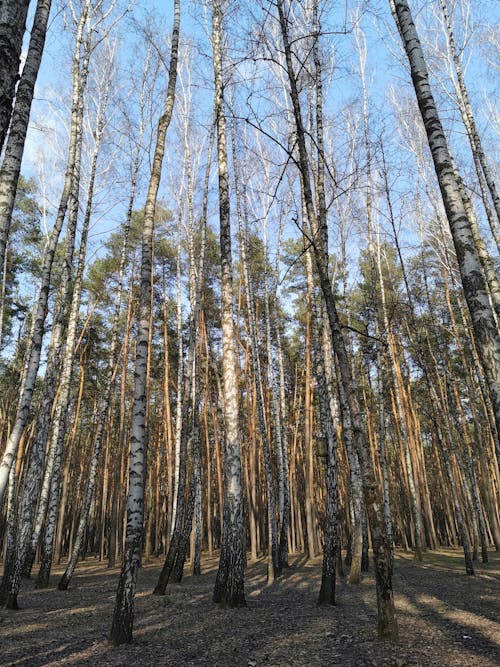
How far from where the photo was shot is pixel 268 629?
4578mm

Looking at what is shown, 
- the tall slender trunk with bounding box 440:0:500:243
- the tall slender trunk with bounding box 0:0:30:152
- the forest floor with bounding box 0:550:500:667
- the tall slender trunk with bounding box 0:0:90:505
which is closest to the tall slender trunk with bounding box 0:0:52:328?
the tall slender trunk with bounding box 0:0:30:152

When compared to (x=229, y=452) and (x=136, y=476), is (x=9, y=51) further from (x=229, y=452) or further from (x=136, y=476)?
(x=229, y=452)

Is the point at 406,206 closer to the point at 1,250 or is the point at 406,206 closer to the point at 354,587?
the point at 354,587

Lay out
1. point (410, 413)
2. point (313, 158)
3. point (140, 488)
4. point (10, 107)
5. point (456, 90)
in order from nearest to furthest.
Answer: point (10, 107) → point (140, 488) → point (313, 158) → point (456, 90) → point (410, 413)

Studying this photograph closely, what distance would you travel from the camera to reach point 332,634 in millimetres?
4254

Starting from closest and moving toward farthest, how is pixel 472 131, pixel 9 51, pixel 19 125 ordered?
pixel 9 51, pixel 19 125, pixel 472 131

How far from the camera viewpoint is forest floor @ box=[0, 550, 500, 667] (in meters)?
3.61

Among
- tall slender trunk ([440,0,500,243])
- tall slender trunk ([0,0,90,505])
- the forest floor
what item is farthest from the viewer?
tall slender trunk ([440,0,500,243])

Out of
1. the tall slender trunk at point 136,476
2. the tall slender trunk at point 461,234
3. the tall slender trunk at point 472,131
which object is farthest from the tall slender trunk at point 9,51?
the tall slender trunk at point 472,131

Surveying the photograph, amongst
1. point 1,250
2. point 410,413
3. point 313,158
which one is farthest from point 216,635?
point 410,413

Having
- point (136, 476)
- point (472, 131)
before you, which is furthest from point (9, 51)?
point (472, 131)

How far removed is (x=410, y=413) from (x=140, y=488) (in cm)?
1279

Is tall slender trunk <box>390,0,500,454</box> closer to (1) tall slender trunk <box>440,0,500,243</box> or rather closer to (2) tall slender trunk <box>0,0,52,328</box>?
(2) tall slender trunk <box>0,0,52,328</box>

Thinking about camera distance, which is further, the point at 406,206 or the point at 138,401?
the point at 406,206
